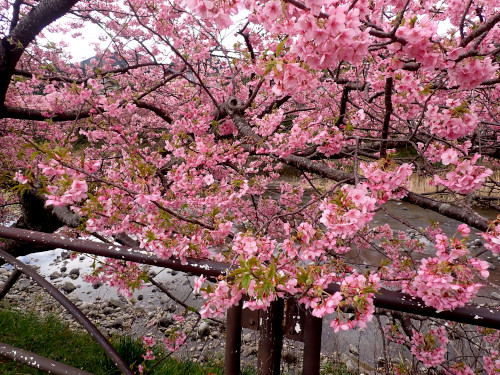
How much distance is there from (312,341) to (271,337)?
153 mm

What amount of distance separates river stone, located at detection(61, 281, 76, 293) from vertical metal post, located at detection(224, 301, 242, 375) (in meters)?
6.68

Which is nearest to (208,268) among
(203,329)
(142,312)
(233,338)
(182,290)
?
(233,338)

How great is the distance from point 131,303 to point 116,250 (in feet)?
18.8

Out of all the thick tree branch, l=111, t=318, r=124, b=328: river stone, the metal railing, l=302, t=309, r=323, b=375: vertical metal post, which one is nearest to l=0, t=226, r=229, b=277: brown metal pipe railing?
the metal railing

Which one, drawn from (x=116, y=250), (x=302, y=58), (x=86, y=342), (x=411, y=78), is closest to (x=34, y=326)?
(x=86, y=342)

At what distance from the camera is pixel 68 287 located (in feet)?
22.1

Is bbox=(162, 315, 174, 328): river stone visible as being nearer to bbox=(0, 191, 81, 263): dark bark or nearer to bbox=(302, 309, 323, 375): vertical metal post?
bbox=(0, 191, 81, 263): dark bark

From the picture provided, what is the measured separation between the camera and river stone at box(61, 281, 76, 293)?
21.9 ft

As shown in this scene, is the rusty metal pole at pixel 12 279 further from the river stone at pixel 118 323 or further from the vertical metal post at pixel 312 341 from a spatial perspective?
the river stone at pixel 118 323

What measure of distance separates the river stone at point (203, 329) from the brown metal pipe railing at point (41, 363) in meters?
4.36

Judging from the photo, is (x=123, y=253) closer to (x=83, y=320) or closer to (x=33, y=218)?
(x=83, y=320)

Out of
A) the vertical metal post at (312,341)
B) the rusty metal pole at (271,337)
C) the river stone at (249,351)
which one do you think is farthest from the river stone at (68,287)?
the vertical metal post at (312,341)

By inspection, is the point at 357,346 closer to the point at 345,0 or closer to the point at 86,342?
the point at 86,342

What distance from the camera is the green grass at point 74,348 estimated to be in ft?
9.78
